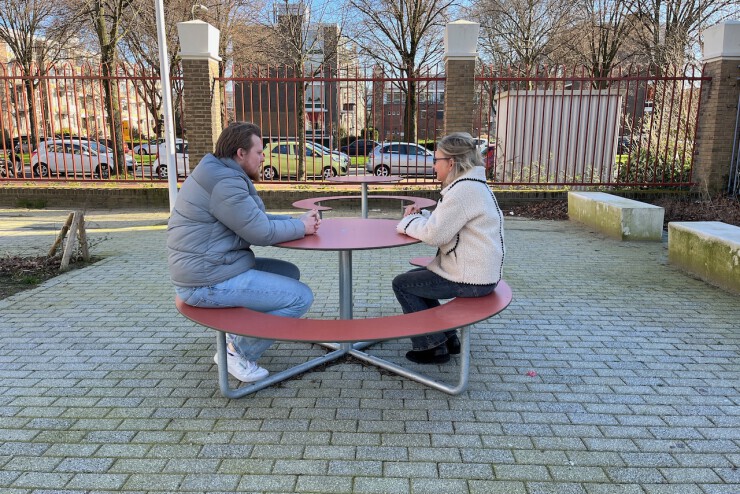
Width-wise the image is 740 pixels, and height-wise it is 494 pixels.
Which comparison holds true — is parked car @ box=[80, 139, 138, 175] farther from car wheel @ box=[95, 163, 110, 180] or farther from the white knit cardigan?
the white knit cardigan

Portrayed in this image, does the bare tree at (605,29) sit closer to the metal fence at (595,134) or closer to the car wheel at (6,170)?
the metal fence at (595,134)

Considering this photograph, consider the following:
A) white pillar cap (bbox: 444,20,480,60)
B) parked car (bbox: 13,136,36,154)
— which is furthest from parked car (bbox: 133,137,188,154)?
white pillar cap (bbox: 444,20,480,60)

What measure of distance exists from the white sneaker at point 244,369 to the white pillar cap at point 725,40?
10636mm

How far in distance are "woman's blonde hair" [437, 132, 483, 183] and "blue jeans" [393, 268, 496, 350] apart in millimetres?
660

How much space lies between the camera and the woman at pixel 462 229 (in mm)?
3143

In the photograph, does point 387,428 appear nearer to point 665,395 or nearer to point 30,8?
point 665,395

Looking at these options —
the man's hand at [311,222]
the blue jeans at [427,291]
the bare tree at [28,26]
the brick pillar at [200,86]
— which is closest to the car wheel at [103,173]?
the brick pillar at [200,86]

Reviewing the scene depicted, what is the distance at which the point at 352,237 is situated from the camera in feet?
12.0

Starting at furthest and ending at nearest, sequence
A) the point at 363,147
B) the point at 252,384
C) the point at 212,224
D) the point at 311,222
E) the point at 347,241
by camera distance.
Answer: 1. the point at 363,147
2. the point at 311,222
3. the point at 347,241
4. the point at 252,384
5. the point at 212,224

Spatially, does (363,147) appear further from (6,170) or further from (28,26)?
(28,26)

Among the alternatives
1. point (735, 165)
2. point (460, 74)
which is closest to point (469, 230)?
point (460, 74)

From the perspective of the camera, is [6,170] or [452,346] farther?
[6,170]

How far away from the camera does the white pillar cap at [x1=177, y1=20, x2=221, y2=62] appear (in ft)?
33.3

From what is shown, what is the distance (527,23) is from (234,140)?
2317 centimetres
